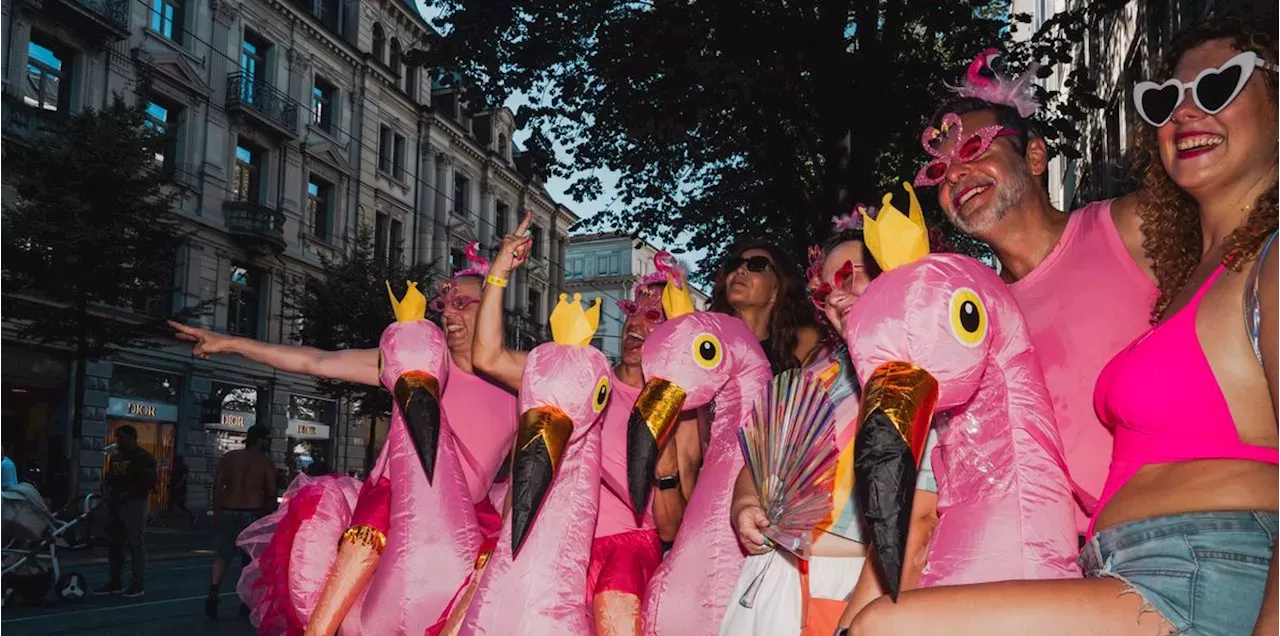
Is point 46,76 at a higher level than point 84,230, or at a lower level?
higher

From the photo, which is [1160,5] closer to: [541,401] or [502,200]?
[541,401]

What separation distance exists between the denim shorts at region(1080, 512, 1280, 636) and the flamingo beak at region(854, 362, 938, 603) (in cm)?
37

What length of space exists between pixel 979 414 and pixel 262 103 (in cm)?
2477

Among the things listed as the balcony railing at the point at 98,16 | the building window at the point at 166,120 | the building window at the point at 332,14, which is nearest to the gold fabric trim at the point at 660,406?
the balcony railing at the point at 98,16

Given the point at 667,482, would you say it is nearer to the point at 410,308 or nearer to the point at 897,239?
the point at 410,308

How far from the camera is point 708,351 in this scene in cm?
328

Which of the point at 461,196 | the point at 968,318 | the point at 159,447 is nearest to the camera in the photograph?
the point at 968,318

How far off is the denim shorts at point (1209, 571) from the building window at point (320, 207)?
87.5ft

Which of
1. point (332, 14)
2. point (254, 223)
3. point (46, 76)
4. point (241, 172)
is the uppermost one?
point (332, 14)

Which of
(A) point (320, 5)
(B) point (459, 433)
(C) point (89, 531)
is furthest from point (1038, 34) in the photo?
(A) point (320, 5)

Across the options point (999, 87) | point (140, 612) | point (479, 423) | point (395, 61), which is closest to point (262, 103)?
point (395, 61)

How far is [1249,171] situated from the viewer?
192 centimetres

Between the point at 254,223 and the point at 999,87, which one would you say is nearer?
the point at 999,87

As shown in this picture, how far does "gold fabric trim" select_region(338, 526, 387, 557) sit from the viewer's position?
3547mm
